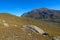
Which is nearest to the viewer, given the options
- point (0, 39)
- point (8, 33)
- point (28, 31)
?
point (0, 39)

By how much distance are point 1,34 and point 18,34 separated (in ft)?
15.9

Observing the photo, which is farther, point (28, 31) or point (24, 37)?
point (28, 31)

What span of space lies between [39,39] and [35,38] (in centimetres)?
114

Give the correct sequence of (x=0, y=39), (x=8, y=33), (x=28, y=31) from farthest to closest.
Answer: (x=28, y=31)
(x=8, y=33)
(x=0, y=39)

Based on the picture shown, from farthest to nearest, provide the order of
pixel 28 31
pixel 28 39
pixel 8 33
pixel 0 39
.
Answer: pixel 28 31 < pixel 8 33 < pixel 28 39 < pixel 0 39

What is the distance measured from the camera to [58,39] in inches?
1443

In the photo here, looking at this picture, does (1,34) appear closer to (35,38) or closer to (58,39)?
(35,38)

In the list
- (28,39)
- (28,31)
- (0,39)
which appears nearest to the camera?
(0,39)

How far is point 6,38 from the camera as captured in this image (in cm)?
3422

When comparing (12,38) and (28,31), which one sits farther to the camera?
(28,31)

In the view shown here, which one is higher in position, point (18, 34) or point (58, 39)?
point (18, 34)

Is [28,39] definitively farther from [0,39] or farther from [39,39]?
[0,39]

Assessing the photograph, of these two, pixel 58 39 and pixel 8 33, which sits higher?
pixel 8 33

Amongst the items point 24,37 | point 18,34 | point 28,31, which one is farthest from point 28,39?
point 28,31
